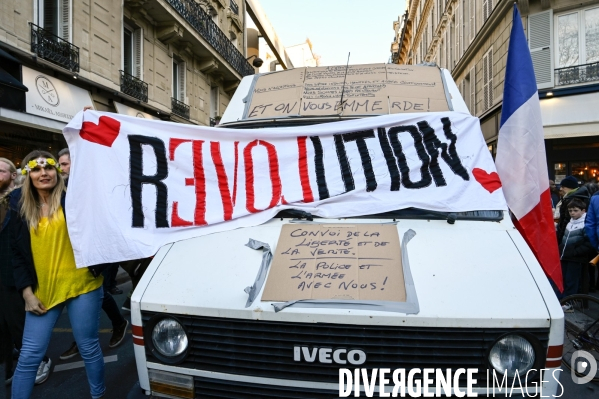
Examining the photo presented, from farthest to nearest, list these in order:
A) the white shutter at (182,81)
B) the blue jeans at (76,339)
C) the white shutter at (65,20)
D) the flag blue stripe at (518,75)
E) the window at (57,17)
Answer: the white shutter at (182,81), the white shutter at (65,20), the window at (57,17), the flag blue stripe at (518,75), the blue jeans at (76,339)

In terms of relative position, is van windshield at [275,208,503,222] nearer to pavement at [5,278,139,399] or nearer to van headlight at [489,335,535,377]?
van headlight at [489,335,535,377]

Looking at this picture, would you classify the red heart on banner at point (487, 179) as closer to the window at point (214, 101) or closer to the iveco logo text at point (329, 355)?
the iveco logo text at point (329, 355)

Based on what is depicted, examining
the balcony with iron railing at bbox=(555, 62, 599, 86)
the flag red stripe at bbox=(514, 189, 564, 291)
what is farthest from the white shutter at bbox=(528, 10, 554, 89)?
the flag red stripe at bbox=(514, 189, 564, 291)

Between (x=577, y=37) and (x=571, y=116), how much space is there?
2641mm

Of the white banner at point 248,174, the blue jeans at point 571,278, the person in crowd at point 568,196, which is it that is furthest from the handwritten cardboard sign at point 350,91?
the blue jeans at point 571,278

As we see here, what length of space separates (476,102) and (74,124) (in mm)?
20581

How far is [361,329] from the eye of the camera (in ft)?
6.57

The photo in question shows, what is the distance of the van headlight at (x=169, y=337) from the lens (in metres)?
2.22

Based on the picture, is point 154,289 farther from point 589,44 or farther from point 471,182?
point 589,44

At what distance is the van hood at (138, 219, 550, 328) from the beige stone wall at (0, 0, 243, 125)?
32.7 ft

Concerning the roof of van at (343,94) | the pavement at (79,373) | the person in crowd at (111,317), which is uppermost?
the roof of van at (343,94)

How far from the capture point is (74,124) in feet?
9.67

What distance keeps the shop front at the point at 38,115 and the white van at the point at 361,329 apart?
30.8 feet

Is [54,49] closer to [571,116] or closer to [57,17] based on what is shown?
[57,17]
